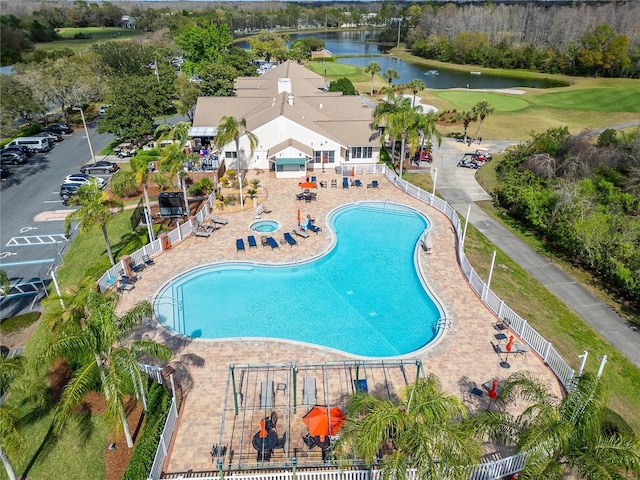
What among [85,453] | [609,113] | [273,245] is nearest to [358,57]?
[609,113]

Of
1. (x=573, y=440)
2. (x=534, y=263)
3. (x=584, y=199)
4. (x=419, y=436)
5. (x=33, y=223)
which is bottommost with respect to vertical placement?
(x=534, y=263)

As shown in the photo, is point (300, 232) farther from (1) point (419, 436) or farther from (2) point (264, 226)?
(1) point (419, 436)

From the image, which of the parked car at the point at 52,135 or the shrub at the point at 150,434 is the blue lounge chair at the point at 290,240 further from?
the parked car at the point at 52,135

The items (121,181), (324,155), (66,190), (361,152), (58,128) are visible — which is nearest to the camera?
(121,181)

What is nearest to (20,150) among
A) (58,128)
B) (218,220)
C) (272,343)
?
(58,128)

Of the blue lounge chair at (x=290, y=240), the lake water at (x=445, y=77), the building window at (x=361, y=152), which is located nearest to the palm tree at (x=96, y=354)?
the blue lounge chair at (x=290, y=240)
